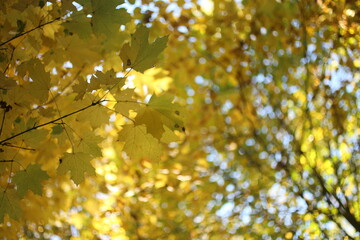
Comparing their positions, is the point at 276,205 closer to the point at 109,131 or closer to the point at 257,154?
the point at 257,154

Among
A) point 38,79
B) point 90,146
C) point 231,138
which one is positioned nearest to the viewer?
point 38,79

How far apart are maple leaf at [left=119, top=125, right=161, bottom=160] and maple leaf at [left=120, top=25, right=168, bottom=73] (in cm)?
23

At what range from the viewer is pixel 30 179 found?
113 cm

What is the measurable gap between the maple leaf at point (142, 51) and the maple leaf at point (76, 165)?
37 centimetres

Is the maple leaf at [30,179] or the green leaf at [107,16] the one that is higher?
the green leaf at [107,16]

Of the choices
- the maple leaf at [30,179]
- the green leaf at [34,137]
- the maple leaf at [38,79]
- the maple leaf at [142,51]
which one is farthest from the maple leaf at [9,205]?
the maple leaf at [142,51]

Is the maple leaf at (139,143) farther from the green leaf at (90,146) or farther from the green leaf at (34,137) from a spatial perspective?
the green leaf at (34,137)

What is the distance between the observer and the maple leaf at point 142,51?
920 millimetres

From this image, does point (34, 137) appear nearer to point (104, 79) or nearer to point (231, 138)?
point (104, 79)

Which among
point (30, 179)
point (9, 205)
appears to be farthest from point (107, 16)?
point (9, 205)

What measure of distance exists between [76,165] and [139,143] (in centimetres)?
23

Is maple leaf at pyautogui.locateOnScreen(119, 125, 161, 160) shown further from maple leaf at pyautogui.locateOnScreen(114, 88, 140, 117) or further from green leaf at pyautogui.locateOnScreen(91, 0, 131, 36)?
green leaf at pyautogui.locateOnScreen(91, 0, 131, 36)

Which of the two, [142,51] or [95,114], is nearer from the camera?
[142,51]

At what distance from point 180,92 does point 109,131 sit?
2.91ft
